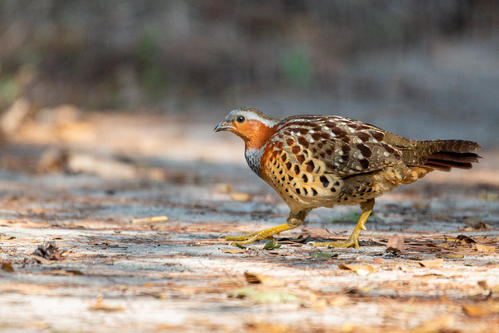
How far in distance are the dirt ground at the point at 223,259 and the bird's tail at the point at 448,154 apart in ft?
1.64

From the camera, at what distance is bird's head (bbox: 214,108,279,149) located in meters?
4.87

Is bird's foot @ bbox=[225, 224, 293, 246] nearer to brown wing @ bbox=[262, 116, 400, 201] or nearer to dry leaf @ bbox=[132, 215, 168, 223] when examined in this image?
Result: brown wing @ bbox=[262, 116, 400, 201]

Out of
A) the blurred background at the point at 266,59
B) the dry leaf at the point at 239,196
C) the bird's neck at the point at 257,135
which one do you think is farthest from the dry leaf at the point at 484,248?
the blurred background at the point at 266,59

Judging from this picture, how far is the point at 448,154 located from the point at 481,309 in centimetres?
167

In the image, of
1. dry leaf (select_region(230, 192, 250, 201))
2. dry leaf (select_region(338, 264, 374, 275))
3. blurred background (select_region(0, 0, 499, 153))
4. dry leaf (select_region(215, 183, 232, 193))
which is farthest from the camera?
blurred background (select_region(0, 0, 499, 153))

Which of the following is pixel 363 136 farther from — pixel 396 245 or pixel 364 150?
pixel 396 245

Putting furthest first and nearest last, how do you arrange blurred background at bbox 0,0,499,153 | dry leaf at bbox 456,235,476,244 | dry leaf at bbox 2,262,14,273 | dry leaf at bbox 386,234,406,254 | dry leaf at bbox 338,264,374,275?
blurred background at bbox 0,0,499,153 < dry leaf at bbox 456,235,476,244 < dry leaf at bbox 386,234,406,254 < dry leaf at bbox 338,264,374,275 < dry leaf at bbox 2,262,14,273

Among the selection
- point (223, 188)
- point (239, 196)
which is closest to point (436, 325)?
point (239, 196)

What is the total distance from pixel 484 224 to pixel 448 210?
109 centimetres

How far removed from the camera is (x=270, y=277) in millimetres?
3662

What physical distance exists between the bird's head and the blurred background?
25.3 ft

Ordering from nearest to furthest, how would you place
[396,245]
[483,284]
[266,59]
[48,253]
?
[483,284] < [48,253] < [396,245] < [266,59]

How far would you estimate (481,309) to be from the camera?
3084 mm

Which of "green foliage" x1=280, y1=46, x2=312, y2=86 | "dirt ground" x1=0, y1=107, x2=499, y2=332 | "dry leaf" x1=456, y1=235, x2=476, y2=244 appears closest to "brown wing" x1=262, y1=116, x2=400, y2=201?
"dirt ground" x1=0, y1=107, x2=499, y2=332
